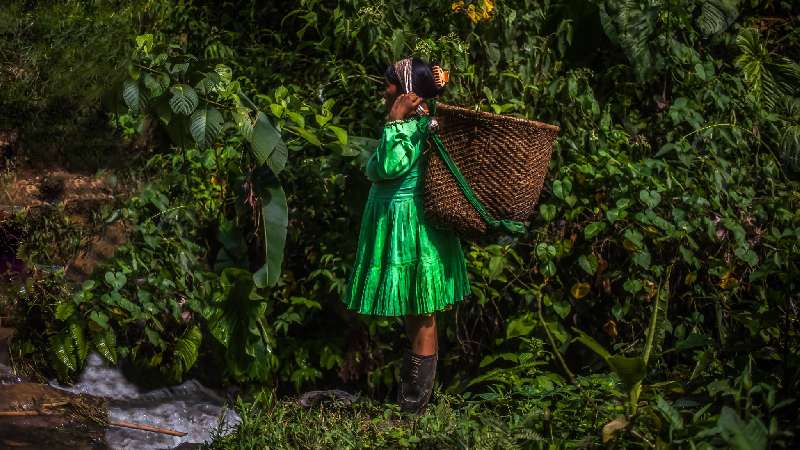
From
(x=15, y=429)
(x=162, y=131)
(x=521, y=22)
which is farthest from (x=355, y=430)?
(x=162, y=131)

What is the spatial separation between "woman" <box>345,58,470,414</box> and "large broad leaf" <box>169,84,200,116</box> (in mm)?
824

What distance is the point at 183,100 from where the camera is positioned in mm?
4078

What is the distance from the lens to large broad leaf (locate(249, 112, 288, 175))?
4.19 meters

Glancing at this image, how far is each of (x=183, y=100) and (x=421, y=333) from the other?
1.42 m

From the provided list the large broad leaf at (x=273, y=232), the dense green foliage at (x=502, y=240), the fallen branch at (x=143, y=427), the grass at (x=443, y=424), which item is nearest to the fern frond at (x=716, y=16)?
the dense green foliage at (x=502, y=240)

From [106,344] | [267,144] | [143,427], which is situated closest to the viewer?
[267,144]

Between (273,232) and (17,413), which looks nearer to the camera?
(17,413)

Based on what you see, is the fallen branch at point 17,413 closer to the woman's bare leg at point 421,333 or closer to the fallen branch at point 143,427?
the fallen branch at point 143,427

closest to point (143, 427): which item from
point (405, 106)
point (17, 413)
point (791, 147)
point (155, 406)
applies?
point (155, 406)

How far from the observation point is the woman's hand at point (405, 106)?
12.6 ft

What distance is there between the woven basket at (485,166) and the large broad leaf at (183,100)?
3.53ft

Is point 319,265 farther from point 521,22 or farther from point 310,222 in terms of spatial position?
point 521,22

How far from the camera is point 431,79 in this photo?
387 cm

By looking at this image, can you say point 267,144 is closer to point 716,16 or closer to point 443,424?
point 443,424
